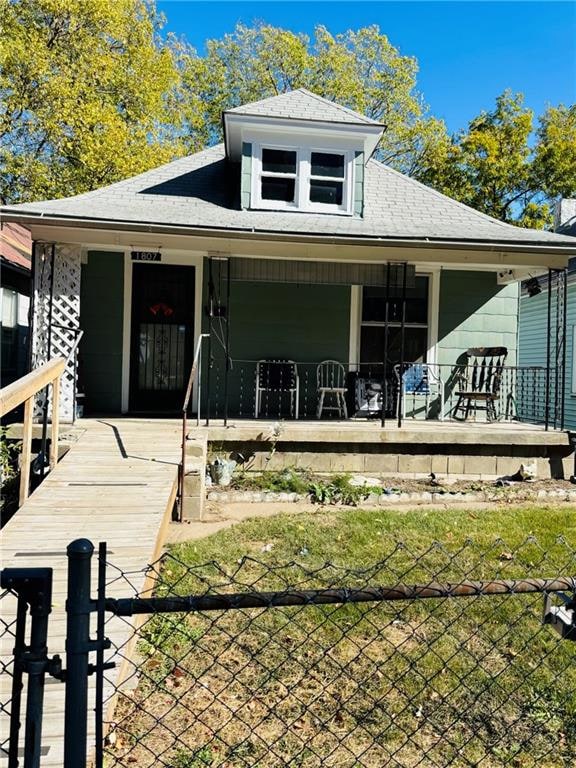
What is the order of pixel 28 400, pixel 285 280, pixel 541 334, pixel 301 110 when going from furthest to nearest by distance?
pixel 541 334, pixel 301 110, pixel 285 280, pixel 28 400

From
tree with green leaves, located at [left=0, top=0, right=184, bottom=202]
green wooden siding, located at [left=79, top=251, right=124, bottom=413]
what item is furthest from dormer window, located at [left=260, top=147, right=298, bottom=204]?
tree with green leaves, located at [left=0, top=0, right=184, bottom=202]

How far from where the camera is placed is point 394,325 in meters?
9.78

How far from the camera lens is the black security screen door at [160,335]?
31.0 feet

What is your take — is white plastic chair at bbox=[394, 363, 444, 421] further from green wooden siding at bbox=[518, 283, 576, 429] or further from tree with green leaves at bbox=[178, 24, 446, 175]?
tree with green leaves at bbox=[178, 24, 446, 175]

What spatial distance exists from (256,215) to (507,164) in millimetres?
15671

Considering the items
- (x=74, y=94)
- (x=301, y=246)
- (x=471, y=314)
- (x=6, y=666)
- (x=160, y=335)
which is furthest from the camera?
(x=74, y=94)

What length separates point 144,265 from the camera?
941 cm

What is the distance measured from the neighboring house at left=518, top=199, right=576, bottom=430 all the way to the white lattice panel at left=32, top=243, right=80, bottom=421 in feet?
30.4

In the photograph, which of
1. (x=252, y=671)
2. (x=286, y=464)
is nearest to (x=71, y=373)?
(x=286, y=464)

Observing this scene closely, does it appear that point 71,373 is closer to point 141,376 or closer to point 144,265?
point 141,376

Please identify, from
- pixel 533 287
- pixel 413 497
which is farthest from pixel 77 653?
pixel 533 287

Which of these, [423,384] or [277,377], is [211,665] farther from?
[423,384]

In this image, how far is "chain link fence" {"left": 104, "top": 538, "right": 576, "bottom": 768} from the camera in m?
2.51

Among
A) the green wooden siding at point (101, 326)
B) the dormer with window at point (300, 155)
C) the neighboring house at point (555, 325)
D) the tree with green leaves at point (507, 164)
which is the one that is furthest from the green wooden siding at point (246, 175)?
the tree with green leaves at point (507, 164)
